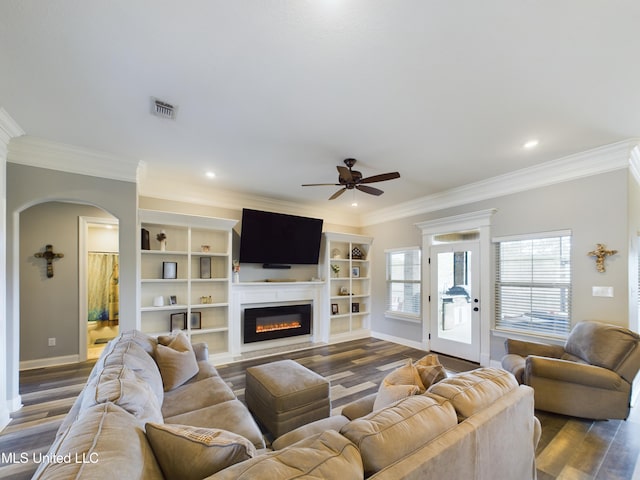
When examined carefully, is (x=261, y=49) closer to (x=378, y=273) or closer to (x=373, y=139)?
(x=373, y=139)

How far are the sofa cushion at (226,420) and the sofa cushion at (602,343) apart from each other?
10.6ft

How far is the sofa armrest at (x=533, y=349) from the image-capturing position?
10.5 ft

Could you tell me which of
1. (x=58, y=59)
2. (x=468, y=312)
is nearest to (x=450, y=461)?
(x=58, y=59)

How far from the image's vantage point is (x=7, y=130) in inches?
106

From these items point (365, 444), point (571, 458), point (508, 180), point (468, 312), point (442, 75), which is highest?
point (442, 75)

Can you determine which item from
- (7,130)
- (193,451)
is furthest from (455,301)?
(7,130)

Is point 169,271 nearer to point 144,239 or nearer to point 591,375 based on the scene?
point 144,239

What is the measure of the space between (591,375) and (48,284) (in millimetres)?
6929

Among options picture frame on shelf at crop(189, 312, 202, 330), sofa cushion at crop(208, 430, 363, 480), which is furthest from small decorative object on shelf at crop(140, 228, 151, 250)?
sofa cushion at crop(208, 430, 363, 480)

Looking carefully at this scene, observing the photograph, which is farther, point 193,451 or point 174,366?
point 174,366

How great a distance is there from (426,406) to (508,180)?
→ 3.93 meters

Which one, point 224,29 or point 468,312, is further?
point 468,312

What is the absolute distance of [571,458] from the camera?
2.20 metres

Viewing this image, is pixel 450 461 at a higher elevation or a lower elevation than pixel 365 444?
lower
